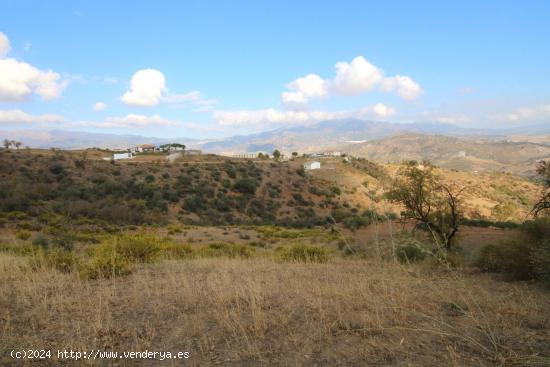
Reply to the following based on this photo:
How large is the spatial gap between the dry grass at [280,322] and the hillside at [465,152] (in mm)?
103621

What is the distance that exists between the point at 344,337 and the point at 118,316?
3.32m

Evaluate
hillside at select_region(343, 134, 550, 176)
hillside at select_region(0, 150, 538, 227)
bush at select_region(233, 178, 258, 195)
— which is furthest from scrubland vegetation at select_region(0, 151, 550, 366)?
hillside at select_region(343, 134, 550, 176)

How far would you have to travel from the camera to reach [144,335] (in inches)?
181

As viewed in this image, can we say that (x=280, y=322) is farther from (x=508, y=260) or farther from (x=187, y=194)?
(x=187, y=194)

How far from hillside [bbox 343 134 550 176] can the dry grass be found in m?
104

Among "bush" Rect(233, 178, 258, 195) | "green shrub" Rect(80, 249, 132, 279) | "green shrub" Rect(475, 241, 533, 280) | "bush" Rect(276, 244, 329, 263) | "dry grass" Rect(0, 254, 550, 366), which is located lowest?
"bush" Rect(233, 178, 258, 195)

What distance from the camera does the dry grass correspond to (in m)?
3.93

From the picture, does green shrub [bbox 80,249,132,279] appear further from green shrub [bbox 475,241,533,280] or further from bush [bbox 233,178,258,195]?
bush [bbox 233,178,258,195]

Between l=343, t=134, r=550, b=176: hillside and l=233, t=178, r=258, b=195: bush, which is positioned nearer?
l=233, t=178, r=258, b=195: bush

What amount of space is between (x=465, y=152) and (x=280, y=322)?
15415cm

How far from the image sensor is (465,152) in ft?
457

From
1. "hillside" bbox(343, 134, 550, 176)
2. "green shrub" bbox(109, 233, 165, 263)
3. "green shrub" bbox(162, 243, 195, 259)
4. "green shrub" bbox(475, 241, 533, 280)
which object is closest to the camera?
"green shrub" bbox(475, 241, 533, 280)

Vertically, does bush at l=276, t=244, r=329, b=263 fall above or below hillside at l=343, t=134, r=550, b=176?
below

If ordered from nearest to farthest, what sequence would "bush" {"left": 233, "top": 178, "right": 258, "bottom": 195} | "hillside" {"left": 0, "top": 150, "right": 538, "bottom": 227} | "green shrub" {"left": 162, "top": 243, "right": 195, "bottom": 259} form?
1. "green shrub" {"left": 162, "top": 243, "right": 195, "bottom": 259}
2. "hillside" {"left": 0, "top": 150, "right": 538, "bottom": 227}
3. "bush" {"left": 233, "top": 178, "right": 258, "bottom": 195}
